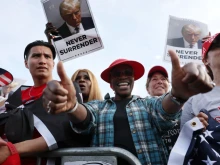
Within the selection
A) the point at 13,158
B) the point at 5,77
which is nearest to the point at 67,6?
the point at 5,77

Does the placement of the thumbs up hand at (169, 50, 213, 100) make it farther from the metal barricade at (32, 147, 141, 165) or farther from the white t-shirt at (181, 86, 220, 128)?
the metal barricade at (32, 147, 141, 165)

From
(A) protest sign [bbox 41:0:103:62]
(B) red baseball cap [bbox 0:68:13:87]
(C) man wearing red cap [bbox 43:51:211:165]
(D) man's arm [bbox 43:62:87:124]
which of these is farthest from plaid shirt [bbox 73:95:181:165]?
(A) protest sign [bbox 41:0:103:62]

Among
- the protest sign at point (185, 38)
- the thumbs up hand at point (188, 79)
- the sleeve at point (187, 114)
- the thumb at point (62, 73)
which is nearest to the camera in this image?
the thumbs up hand at point (188, 79)

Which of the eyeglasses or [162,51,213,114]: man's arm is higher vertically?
the eyeglasses

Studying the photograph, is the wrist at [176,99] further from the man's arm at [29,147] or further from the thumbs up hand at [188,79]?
the man's arm at [29,147]

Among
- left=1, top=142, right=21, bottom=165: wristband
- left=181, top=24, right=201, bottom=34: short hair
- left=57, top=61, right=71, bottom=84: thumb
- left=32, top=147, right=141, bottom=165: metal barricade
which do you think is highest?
left=181, top=24, right=201, bottom=34: short hair

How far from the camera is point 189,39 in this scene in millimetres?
4820

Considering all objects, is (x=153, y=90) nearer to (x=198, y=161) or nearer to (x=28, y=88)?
(x=28, y=88)

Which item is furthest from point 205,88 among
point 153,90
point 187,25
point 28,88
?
point 187,25

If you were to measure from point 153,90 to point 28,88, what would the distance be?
1422 mm

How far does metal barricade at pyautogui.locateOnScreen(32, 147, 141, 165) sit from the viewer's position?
187 centimetres

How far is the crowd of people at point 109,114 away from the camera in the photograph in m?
1.85

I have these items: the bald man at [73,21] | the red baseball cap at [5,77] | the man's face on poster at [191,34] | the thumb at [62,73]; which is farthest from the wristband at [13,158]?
the man's face on poster at [191,34]

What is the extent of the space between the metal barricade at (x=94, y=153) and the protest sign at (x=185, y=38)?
2948mm
